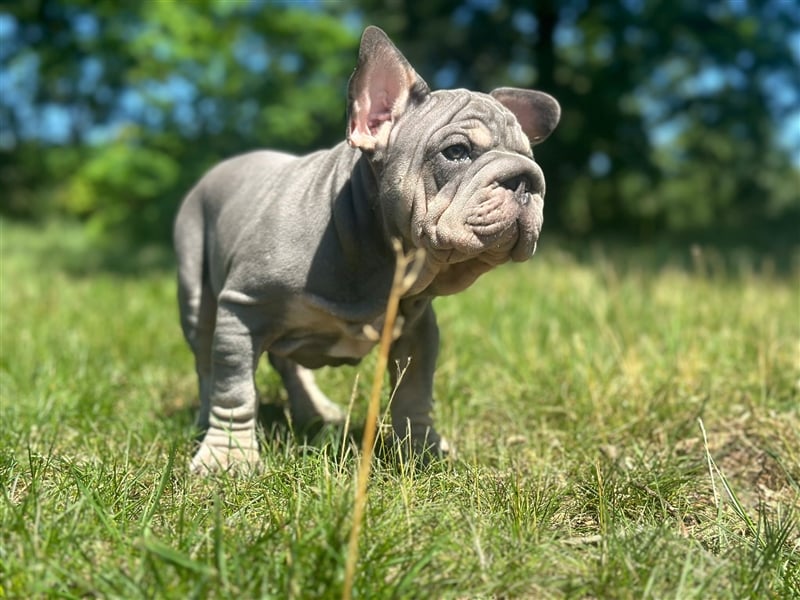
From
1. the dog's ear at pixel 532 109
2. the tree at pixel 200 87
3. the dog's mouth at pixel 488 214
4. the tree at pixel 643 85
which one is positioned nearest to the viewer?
the dog's mouth at pixel 488 214

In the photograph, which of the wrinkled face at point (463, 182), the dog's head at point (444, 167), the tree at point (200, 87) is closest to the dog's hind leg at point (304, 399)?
the dog's head at point (444, 167)

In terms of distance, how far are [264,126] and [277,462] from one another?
10.8m

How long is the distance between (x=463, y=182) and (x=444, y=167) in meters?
0.09

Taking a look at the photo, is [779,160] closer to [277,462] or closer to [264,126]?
[264,126]

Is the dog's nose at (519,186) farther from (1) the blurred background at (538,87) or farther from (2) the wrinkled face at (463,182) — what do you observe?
(1) the blurred background at (538,87)

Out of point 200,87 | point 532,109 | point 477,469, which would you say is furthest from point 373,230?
point 200,87

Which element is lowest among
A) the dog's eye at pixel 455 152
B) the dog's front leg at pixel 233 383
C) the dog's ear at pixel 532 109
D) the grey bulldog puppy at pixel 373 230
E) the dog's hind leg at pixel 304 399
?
the dog's hind leg at pixel 304 399

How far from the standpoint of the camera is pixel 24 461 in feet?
9.42

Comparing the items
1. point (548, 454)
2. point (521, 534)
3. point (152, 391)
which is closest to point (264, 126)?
point (152, 391)

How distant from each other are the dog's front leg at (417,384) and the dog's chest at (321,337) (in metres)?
0.15

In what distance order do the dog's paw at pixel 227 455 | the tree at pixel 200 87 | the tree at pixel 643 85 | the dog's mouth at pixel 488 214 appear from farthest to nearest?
the tree at pixel 643 85 → the tree at pixel 200 87 → the dog's paw at pixel 227 455 → the dog's mouth at pixel 488 214

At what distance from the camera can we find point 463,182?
2578mm

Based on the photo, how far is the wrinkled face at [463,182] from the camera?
2.53 meters

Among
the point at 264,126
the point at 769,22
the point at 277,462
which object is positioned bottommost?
the point at 277,462
